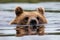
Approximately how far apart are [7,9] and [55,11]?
117cm

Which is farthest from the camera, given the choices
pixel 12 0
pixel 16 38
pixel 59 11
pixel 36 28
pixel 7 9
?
pixel 12 0

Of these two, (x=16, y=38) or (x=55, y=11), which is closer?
(x=16, y=38)

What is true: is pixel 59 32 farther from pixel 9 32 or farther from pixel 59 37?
pixel 9 32

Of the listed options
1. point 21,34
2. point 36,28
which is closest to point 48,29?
point 36,28

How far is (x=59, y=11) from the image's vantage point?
7.57 meters

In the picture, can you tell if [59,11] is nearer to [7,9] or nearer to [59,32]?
[7,9]

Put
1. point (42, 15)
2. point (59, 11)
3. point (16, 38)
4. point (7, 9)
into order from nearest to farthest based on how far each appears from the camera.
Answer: point (16, 38)
point (42, 15)
point (59, 11)
point (7, 9)

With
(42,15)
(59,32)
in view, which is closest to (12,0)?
(42,15)

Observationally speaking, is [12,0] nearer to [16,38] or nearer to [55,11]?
[55,11]

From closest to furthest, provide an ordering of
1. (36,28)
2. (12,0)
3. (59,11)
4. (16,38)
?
(16,38) < (36,28) < (59,11) < (12,0)

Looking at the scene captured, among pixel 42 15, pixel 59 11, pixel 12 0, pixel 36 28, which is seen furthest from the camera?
pixel 12 0

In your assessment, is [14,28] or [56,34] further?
[14,28]

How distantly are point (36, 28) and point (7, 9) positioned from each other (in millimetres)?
3346

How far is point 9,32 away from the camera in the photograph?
183 inches
